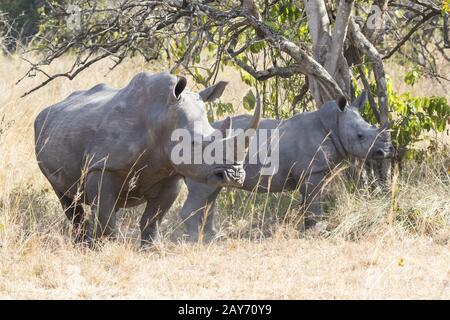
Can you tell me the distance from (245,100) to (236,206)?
99 cm

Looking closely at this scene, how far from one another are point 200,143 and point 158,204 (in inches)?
34.8

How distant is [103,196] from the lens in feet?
22.9

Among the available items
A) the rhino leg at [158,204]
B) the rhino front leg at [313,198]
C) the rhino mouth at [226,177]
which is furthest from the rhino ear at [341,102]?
the rhino mouth at [226,177]

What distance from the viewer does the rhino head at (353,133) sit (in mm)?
8266

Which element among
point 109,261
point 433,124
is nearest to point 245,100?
point 433,124

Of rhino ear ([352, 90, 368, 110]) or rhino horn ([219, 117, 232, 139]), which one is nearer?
rhino horn ([219, 117, 232, 139])

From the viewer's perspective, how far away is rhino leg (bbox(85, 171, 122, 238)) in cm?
696

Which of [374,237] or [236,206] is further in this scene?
[236,206]

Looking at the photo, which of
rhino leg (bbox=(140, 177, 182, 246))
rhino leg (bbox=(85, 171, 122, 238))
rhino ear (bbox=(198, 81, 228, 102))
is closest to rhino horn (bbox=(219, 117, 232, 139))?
rhino ear (bbox=(198, 81, 228, 102))

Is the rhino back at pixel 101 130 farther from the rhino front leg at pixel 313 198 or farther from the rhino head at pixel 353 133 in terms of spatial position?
the rhino head at pixel 353 133

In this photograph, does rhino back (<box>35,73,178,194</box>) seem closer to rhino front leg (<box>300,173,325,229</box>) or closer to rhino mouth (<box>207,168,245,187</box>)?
rhino mouth (<box>207,168,245,187</box>)

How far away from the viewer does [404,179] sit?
8.95m
